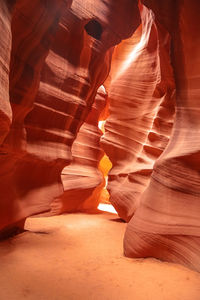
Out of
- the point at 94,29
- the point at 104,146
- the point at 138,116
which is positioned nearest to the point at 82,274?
the point at 138,116

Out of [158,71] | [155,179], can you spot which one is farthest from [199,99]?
[158,71]

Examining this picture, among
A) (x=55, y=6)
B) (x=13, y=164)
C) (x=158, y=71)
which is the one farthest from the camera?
(x=158, y=71)

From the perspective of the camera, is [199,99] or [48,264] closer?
[48,264]

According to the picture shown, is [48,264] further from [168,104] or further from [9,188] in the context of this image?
[168,104]

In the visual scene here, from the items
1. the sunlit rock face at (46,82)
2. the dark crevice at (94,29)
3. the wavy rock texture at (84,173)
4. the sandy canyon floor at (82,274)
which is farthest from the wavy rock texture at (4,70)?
the wavy rock texture at (84,173)

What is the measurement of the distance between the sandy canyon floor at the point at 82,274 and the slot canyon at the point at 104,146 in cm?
2

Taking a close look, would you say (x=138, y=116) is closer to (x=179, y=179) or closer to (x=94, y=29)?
(x=94, y=29)

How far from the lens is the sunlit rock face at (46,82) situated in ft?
13.5

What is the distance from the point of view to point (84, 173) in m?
9.91

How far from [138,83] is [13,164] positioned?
209 inches

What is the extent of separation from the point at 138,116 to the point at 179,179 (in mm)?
4805

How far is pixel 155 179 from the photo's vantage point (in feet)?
14.0

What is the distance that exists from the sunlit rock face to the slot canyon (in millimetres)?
24

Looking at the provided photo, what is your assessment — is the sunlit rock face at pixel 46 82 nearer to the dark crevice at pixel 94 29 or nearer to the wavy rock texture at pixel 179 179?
the dark crevice at pixel 94 29
